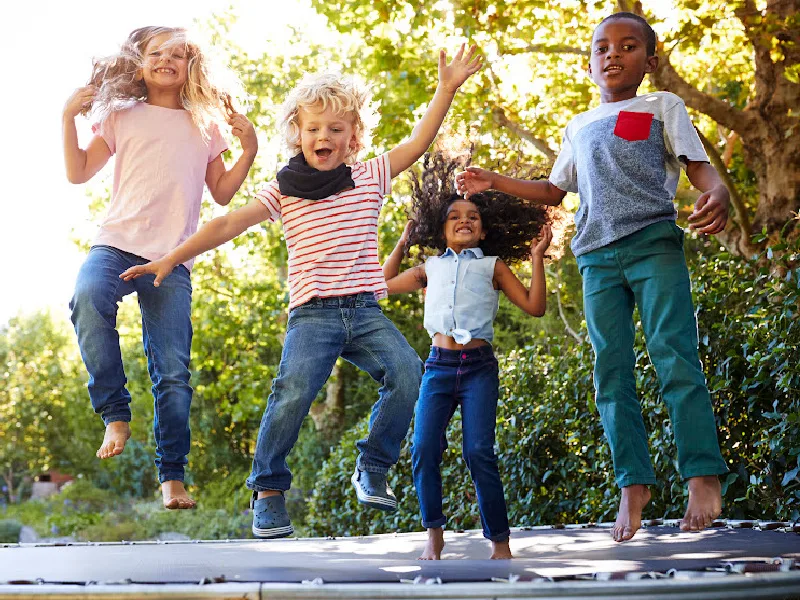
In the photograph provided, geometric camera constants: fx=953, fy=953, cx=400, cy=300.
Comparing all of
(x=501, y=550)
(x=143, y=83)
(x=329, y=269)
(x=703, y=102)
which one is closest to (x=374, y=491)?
(x=501, y=550)

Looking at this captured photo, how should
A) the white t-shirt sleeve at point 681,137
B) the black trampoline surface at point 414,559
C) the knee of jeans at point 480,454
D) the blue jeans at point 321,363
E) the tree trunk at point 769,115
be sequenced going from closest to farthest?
the black trampoline surface at point 414,559 → the white t-shirt sleeve at point 681,137 → the blue jeans at point 321,363 → the knee of jeans at point 480,454 → the tree trunk at point 769,115

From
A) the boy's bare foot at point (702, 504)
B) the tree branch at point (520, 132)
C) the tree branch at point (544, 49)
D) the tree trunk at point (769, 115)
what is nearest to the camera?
the boy's bare foot at point (702, 504)

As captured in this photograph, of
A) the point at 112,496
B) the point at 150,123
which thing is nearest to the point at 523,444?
the point at 150,123

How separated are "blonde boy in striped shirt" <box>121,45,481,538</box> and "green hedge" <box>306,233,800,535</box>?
4.63 ft

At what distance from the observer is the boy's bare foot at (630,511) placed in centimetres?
311

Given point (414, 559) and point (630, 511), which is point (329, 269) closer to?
point (414, 559)

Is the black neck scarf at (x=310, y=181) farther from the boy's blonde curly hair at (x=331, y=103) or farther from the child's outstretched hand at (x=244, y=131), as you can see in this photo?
the child's outstretched hand at (x=244, y=131)

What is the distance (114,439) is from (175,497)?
312 mm

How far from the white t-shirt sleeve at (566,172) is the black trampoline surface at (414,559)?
4.38 ft

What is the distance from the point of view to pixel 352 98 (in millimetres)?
3504

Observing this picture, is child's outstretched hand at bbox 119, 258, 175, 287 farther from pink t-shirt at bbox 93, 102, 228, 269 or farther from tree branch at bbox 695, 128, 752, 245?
tree branch at bbox 695, 128, 752, 245

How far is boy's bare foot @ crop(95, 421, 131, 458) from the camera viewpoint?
3458 millimetres

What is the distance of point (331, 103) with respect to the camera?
11.3 ft

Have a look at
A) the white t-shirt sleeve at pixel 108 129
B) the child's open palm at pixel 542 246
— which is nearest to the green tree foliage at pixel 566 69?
the child's open palm at pixel 542 246
